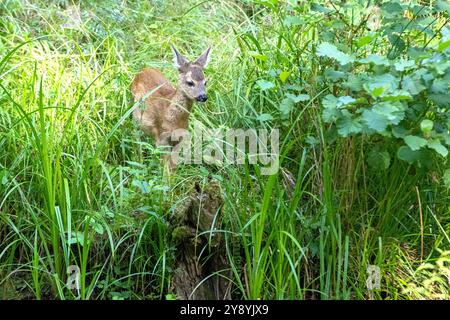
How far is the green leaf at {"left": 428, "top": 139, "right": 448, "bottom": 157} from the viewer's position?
393 cm

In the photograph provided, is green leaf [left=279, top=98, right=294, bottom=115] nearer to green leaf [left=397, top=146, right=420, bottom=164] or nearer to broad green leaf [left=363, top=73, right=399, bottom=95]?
broad green leaf [left=363, top=73, right=399, bottom=95]

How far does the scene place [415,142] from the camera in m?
3.94

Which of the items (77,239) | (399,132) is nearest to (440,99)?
(399,132)

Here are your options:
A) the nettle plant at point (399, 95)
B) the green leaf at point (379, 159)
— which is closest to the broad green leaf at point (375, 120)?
the nettle plant at point (399, 95)

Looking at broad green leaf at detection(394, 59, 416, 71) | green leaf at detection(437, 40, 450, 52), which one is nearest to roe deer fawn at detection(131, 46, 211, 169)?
broad green leaf at detection(394, 59, 416, 71)

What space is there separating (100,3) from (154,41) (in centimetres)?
89

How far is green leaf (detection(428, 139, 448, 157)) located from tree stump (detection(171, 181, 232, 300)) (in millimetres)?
1346

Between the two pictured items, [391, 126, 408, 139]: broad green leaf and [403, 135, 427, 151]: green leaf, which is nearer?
[403, 135, 427, 151]: green leaf

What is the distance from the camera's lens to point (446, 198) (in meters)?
4.92

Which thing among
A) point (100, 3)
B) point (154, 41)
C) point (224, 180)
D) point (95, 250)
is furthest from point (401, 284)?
point (100, 3)

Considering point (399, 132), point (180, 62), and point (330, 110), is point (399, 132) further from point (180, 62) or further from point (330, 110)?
point (180, 62)

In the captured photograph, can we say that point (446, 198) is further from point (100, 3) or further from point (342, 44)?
point (100, 3)

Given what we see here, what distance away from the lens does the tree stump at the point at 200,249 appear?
15.1 feet
